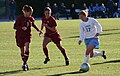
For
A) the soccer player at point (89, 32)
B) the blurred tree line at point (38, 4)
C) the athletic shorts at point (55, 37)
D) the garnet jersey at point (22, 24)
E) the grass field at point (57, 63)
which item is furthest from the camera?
the blurred tree line at point (38, 4)

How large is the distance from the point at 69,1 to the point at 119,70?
41.3m

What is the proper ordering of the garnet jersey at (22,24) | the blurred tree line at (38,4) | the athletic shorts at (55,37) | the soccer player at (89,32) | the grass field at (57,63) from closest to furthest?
1. the grass field at (57,63)
2. the soccer player at (89,32)
3. the garnet jersey at (22,24)
4. the athletic shorts at (55,37)
5. the blurred tree line at (38,4)

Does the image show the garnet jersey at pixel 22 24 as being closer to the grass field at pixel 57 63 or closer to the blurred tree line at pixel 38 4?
the grass field at pixel 57 63

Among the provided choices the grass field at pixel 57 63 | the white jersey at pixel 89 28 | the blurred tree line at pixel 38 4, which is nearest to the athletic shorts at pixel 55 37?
the grass field at pixel 57 63

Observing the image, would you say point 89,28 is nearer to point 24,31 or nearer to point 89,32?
point 89,32

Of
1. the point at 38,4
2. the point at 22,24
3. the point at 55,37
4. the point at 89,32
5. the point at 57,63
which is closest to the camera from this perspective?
the point at 22,24

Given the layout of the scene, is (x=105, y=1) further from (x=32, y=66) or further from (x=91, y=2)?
(x=32, y=66)

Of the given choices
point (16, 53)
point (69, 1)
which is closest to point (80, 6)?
point (69, 1)

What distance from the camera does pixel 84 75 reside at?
37.7 feet

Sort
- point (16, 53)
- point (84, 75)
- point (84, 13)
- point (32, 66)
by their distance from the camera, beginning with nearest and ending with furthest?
point (84, 75) → point (84, 13) → point (32, 66) → point (16, 53)

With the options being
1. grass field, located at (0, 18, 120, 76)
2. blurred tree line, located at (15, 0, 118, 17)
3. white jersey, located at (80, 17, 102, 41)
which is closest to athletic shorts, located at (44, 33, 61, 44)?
grass field, located at (0, 18, 120, 76)

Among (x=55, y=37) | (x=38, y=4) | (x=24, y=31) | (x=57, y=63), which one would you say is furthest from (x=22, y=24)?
(x=38, y=4)

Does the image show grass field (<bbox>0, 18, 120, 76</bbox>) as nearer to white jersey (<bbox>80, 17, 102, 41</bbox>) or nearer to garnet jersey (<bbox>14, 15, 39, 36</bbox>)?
white jersey (<bbox>80, 17, 102, 41</bbox>)

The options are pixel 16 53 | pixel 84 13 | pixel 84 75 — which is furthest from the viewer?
pixel 16 53
